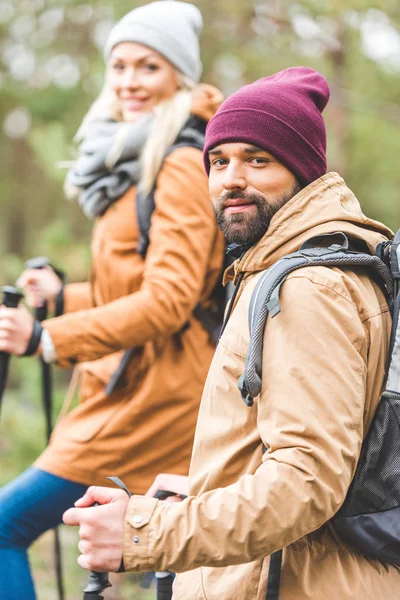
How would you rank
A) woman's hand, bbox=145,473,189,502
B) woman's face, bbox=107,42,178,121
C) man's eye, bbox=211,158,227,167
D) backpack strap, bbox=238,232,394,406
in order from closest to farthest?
backpack strap, bbox=238,232,394,406 → man's eye, bbox=211,158,227,167 → woman's hand, bbox=145,473,189,502 → woman's face, bbox=107,42,178,121

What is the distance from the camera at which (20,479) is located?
3.28 meters

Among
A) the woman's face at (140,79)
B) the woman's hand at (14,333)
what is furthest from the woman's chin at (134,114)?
the woman's hand at (14,333)

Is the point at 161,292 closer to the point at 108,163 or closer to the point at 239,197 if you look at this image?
the point at 108,163

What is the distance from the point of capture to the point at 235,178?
7.14 feet

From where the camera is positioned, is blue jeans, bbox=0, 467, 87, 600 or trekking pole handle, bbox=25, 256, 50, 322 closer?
blue jeans, bbox=0, 467, 87, 600

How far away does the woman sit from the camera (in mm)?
3219

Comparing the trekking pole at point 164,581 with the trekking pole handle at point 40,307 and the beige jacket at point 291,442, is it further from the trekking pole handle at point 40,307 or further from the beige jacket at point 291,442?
the trekking pole handle at point 40,307

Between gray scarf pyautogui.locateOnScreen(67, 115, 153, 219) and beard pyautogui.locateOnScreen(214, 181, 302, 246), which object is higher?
gray scarf pyautogui.locateOnScreen(67, 115, 153, 219)

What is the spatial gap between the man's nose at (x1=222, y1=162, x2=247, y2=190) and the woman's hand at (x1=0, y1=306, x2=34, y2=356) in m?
1.36

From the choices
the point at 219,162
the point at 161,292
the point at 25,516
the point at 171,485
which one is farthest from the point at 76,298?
the point at 219,162

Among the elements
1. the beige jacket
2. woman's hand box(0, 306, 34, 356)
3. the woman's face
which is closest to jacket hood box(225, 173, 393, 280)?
the beige jacket

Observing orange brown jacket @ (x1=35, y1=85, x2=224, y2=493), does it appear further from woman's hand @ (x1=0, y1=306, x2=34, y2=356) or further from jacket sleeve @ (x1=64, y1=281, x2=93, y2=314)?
jacket sleeve @ (x1=64, y1=281, x2=93, y2=314)

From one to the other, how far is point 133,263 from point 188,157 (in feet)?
1.59

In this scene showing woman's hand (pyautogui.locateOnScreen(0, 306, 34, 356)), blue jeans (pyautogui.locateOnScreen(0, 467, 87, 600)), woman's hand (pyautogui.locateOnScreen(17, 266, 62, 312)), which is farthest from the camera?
woman's hand (pyautogui.locateOnScreen(17, 266, 62, 312))
